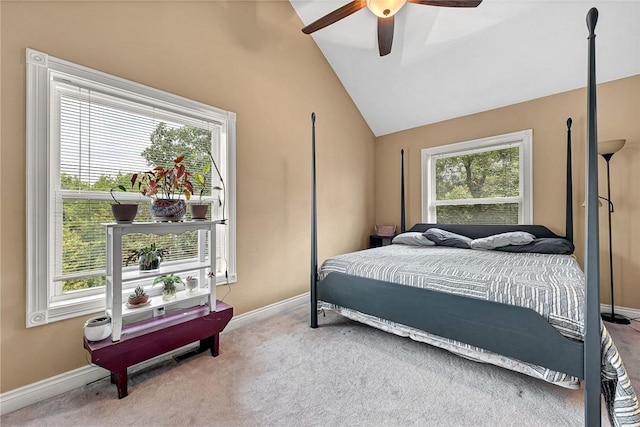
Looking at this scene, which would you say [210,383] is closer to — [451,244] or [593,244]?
[593,244]

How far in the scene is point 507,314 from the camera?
1.65 meters

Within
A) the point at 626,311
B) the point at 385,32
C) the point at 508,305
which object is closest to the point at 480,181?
the point at 626,311

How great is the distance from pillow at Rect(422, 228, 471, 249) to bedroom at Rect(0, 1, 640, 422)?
680 millimetres

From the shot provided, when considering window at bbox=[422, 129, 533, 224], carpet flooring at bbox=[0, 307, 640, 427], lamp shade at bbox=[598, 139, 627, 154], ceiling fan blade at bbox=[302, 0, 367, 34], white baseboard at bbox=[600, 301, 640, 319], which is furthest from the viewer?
window at bbox=[422, 129, 533, 224]

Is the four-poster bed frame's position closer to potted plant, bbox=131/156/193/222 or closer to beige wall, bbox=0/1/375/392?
beige wall, bbox=0/1/375/392

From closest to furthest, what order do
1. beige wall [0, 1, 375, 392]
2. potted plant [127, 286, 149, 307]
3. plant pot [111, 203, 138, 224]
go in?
beige wall [0, 1, 375, 392] < plant pot [111, 203, 138, 224] < potted plant [127, 286, 149, 307]

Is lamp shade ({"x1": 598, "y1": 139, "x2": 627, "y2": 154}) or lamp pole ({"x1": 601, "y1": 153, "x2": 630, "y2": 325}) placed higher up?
lamp shade ({"x1": 598, "y1": 139, "x2": 627, "y2": 154})

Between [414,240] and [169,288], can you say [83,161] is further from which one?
[414,240]

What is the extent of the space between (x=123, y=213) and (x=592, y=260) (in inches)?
101

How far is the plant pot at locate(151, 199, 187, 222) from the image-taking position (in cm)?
193

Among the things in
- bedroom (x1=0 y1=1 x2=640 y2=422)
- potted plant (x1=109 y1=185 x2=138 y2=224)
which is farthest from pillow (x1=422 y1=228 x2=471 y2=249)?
potted plant (x1=109 y1=185 x2=138 y2=224)

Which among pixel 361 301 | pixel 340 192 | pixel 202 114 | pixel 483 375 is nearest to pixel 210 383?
pixel 361 301

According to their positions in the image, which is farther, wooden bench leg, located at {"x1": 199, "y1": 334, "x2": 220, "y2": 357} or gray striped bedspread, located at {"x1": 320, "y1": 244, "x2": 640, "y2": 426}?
wooden bench leg, located at {"x1": 199, "y1": 334, "x2": 220, "y2": 357}

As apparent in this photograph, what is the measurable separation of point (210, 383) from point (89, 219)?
1.39 m
